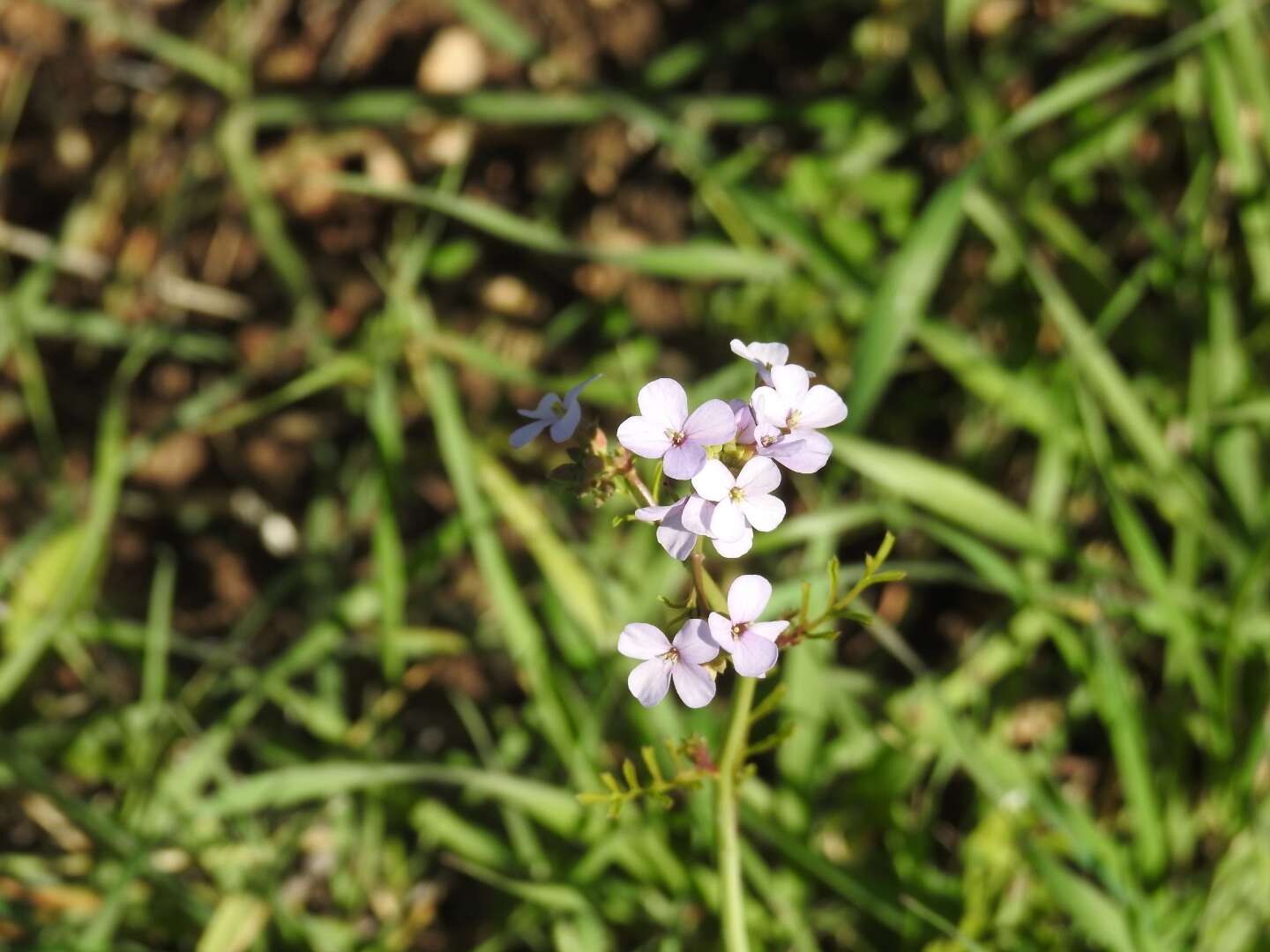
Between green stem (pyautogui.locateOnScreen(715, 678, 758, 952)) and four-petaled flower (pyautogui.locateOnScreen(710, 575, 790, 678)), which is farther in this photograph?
green stem (pyautogui.locateOnScreen(715, 678, 758, 952))

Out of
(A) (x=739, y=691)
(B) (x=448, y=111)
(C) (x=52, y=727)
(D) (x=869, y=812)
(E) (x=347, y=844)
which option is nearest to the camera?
(A) (x=739, y=691)

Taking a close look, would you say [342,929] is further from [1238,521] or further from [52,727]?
[1238,521]

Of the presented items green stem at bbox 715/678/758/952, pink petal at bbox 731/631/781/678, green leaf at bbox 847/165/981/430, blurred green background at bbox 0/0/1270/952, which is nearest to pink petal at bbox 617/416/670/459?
pink petal at bbox 731/631/781/678

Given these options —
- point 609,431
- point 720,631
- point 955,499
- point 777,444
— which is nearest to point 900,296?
point 955,499

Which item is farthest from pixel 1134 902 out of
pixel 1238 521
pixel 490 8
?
pixel 490 8

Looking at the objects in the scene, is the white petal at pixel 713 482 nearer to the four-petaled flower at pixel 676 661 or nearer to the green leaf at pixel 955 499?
the four-petaled flower at pixel 676 661

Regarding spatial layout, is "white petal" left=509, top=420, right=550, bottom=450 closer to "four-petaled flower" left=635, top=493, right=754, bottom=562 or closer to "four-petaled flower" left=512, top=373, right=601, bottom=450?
"four-petaled flower" left=512, top=373, right=601, bottom=450
